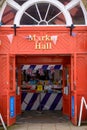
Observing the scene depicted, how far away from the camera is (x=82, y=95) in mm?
12125

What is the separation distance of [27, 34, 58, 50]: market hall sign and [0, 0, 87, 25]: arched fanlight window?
1.82 feet

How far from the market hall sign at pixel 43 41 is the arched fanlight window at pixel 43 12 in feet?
1.82

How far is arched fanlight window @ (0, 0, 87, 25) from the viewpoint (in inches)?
485

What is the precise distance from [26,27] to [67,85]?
3015 millimetres

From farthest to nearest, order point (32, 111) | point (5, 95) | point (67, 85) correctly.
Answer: point (32, 111), point (67, 85), point (5, 95)

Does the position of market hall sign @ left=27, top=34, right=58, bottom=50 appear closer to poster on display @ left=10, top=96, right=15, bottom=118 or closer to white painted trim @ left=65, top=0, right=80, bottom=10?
white painted trim @ left=65, top=0, right=80, bottom=10

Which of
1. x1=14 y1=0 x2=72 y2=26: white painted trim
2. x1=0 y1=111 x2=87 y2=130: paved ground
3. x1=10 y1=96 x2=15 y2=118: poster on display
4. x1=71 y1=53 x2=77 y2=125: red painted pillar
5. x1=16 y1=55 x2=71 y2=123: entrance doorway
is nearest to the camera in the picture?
x1=0 y1=111 x2=87 y2=130: paved ground

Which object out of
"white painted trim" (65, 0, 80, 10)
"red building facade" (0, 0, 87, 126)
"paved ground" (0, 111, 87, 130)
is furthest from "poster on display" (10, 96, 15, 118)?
"white painted trim" (65, 0, 80, 10)

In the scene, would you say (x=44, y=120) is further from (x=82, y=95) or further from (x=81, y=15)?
(x=81, y=15)

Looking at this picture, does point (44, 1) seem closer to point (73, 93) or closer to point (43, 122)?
point (73, 93)

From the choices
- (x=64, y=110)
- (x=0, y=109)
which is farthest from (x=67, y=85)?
(x=0, y=109)

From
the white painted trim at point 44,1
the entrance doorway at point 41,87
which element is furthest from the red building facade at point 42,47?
the entrance doorway at point 41,87

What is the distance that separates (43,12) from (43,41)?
1043 mm

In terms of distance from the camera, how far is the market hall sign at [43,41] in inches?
476
